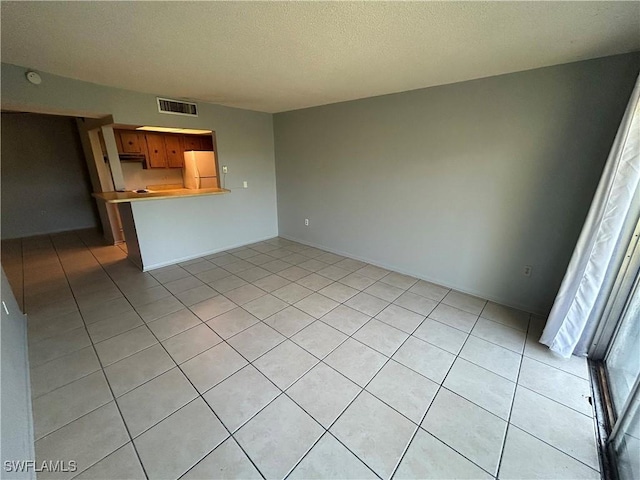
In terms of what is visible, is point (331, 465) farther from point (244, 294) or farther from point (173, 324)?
point (244, 294)

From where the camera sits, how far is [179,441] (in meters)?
1.38

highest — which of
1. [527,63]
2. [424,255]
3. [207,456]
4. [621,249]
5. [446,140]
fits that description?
[527,63]

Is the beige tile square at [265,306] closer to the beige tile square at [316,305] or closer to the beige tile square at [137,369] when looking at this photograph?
the beige tile square at [316,305]

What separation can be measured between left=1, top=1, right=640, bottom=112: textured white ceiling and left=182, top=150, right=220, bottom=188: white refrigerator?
5.70 feet

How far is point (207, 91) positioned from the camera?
3010mm

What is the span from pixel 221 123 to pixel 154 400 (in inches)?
→ 142

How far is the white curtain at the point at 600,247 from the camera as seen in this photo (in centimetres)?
160

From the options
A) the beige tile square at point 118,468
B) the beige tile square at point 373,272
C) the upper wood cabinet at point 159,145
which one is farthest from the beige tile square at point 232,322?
the upper wood cabinet at point 159,145

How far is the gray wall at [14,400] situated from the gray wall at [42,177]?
4675mm

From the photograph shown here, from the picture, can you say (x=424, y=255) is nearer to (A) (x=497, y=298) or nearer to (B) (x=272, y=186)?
(A) (x=497, y=298)

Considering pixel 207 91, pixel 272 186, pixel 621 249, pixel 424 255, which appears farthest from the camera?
→ pixel 272 186

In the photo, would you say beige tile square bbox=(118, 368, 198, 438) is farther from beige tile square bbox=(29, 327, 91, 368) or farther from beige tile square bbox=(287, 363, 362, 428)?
beige tile square bbox=(29, 327, 91, 368)

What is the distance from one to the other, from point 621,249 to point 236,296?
3.30 meters

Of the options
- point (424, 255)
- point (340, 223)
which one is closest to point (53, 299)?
point (340, 223)
